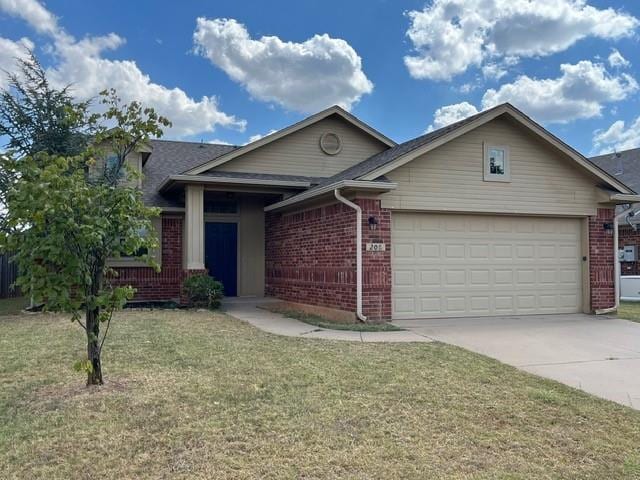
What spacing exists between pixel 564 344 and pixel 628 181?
15180 mm

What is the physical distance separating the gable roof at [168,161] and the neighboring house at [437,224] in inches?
9.4

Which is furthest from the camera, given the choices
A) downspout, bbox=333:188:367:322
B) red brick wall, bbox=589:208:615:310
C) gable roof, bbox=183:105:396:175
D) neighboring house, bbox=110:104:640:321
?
gable roof, bbox=183:105:396:175

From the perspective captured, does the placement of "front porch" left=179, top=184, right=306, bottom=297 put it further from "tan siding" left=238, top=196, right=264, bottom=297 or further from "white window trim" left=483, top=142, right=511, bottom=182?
"white window trim" left=483, top=142, right=511, bottom=182

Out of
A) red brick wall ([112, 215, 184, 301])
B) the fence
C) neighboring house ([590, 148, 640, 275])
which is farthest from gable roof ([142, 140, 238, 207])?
neighboring house ([590, 148, 640, 275])

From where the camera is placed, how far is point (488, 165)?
11250mm

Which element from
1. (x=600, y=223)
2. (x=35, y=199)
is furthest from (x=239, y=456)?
Answer: (x=600, y=223)

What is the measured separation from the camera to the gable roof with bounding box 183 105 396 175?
13.1 metres

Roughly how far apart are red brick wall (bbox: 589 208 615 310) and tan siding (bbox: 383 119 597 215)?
0.38 metres

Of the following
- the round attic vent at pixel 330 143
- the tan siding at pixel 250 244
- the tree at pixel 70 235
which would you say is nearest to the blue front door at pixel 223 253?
the tan siding at pixel 250 244

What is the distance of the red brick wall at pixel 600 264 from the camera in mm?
11898

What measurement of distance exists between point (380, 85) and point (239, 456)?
17.5 m

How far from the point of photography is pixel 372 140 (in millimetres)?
15250

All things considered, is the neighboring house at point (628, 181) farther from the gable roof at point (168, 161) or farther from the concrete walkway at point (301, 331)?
the gable roof at point (168, 161)

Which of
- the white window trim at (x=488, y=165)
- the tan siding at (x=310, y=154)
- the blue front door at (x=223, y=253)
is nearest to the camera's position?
the white window trim at (x=488, y=165)
